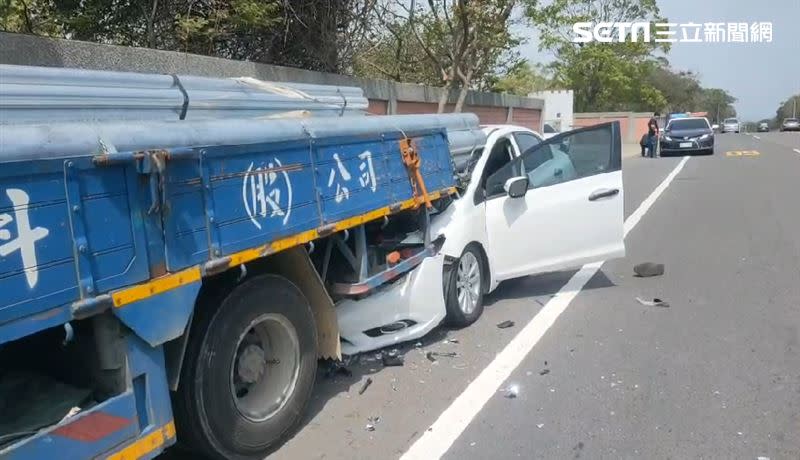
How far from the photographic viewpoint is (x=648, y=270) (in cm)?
765

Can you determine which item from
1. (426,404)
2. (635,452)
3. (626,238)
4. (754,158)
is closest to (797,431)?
(635,452)

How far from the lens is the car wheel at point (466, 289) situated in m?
5.72

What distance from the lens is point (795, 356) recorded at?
5.02m

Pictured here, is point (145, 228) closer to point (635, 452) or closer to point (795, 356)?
point (635, 452)

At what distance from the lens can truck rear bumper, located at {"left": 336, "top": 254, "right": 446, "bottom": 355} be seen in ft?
16.5

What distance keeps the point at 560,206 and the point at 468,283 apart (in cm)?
126

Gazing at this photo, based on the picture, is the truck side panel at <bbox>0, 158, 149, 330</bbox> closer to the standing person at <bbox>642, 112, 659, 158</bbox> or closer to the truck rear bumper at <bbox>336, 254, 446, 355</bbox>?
the truck rear bumper at <bbox>336, 254, 446, 355</bbox>

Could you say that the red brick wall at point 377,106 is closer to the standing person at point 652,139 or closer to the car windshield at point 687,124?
the standing person at point 652,139

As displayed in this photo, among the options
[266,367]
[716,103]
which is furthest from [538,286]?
[716,103]

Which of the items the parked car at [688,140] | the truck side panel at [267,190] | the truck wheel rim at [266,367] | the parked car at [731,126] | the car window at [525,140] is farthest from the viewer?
the parked car at [731,126]

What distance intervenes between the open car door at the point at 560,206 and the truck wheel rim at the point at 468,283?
299mm

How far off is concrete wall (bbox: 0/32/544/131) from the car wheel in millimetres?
3912

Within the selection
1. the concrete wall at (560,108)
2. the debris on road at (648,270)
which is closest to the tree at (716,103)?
the concrete wall at (560,108)

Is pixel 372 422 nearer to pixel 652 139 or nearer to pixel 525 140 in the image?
pixel 525 140
